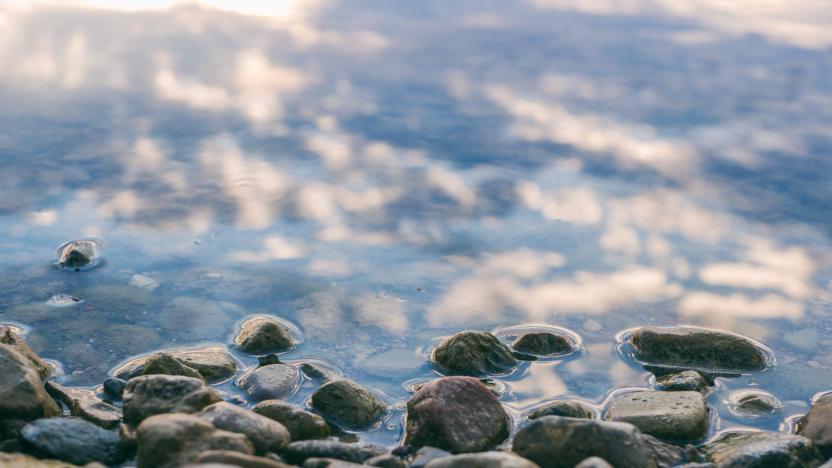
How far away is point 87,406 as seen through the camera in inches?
161

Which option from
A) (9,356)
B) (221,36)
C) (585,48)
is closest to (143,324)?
(9,356)

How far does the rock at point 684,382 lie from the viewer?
4.60 meters

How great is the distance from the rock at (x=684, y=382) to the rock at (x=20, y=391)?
3.05 m

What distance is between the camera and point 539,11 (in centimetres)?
1459

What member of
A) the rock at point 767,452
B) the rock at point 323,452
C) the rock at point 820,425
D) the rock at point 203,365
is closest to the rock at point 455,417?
the rock at point 323,452

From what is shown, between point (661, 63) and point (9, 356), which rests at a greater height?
point (661, 63)

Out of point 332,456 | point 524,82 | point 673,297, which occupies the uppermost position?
point 524,82

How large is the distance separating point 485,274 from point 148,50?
23.8 ft

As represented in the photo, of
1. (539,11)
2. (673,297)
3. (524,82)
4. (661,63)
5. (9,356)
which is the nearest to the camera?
(9,356)

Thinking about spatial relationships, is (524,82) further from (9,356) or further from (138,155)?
(9,356)

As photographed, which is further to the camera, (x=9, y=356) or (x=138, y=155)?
(x=138, y=155)

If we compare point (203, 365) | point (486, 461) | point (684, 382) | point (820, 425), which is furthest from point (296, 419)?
point (820, 425)

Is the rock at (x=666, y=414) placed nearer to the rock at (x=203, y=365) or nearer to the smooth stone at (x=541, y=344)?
the smooth stone at (x=541, y=344)

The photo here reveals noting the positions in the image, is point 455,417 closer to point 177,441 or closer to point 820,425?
point 177,441
